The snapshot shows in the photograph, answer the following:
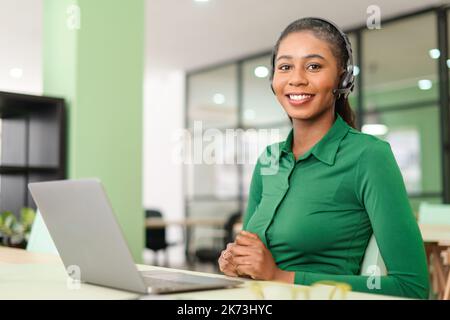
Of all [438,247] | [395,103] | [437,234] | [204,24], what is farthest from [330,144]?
[204,24]

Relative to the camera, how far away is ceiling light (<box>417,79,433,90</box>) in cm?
618

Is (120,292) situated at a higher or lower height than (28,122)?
lower

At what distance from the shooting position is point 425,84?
A: 20.4 feet

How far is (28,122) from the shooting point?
12.9ft

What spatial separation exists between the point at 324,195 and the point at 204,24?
5.67 meters

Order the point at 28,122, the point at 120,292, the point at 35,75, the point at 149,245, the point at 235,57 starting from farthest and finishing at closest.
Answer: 1. the point at 35,75
2. the point at 235,57
3. the point at 149,245
4. the point at 28,122
5. the point at 120,292

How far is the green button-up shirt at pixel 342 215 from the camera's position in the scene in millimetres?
1209

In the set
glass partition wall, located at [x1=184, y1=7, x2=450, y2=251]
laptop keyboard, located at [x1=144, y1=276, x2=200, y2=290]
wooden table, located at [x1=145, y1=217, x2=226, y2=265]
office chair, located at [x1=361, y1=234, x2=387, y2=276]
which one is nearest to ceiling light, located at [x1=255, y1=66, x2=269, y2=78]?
glass partition wall, located at [x1=184, y1=7, x2=450, y2=251]

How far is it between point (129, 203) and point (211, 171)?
506 cm

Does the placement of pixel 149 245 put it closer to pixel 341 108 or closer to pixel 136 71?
pixel 136 71

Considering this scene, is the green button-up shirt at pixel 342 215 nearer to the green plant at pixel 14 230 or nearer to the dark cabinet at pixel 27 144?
the green plant at pixel 14 230

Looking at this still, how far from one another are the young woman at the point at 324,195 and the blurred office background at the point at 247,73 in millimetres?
2399

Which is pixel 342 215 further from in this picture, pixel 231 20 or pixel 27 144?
pixel 231 20

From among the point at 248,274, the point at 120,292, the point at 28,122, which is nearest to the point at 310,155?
the point at 248,274
